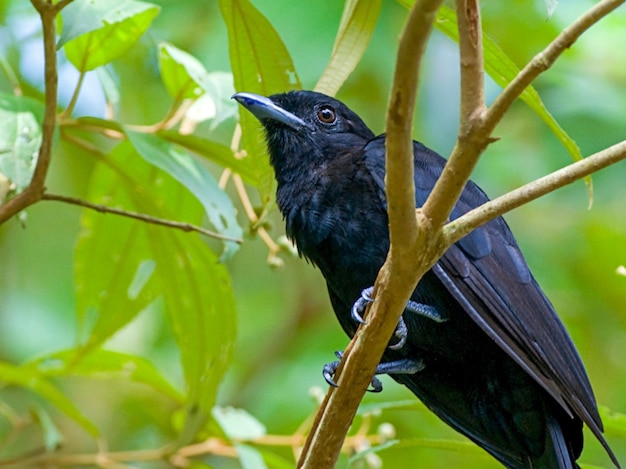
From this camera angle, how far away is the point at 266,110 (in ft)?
9.66

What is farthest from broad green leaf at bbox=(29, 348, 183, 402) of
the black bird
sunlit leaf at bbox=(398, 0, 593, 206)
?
sunlit leaf at bbox=(398, 0, 593, 206)

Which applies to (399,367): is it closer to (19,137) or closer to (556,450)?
(556,450)

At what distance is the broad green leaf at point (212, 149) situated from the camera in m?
2.89

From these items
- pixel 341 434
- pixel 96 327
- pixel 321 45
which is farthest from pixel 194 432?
pixel 321 45

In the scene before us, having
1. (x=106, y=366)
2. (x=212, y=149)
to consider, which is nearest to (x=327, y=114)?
(x=212, y=149)

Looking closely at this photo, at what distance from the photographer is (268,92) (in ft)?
9.07

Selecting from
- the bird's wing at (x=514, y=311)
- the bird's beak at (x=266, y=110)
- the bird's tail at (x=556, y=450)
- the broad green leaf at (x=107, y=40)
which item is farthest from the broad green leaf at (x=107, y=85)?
the bird's tail at (x=556, y=450)

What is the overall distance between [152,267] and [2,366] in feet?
2.17

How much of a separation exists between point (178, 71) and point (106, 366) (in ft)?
4.15

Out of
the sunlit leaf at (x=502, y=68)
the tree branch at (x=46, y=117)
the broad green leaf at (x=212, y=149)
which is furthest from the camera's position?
the broad green leaf at (x=212, y=149)

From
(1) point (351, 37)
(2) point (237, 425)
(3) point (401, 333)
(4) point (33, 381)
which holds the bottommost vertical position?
(4) point (33, 381)

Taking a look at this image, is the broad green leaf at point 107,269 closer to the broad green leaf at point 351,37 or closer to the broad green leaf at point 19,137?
the broad green leaf at point 19,137

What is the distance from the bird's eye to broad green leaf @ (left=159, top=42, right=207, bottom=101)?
0.45 meters

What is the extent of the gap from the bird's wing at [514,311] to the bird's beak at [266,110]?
0.36 m
